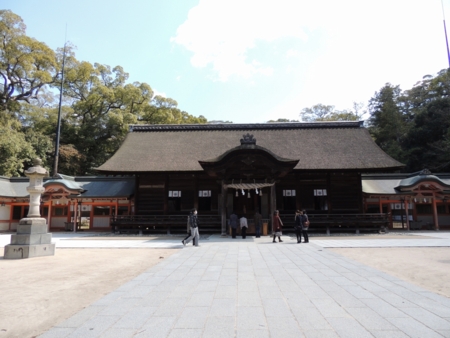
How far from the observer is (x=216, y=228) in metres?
16.8

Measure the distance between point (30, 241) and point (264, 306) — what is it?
8.27 metres

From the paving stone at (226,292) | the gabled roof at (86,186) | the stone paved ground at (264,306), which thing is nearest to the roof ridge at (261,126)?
the gabled roof at (86,186)

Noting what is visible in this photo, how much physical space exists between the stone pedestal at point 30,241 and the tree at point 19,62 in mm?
21568

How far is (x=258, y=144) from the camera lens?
65.3 feet

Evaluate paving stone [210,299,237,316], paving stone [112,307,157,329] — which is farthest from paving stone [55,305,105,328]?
paving stone [210,299,237,316]

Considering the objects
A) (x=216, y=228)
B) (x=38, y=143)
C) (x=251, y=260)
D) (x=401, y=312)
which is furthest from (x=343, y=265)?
(x=38, y=143)

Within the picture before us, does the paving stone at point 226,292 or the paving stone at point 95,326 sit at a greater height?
the paving stone at point 95,326

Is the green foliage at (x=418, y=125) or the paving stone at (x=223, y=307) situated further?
the green foliage at (x=418, y=125)

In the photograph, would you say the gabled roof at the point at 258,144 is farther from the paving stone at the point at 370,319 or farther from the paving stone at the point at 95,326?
the paving stone at the point at 95,326

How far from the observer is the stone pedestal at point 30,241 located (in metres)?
8.76

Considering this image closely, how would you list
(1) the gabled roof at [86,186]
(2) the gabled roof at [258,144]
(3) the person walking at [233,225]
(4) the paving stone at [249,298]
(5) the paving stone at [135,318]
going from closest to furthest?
(5) the paving stone at [135,318], (4) the paving stone at [249,298], (3) the person walking at [233,225], (2) the gabled roof at [258,144], (1) the gabled roof at [86,186]

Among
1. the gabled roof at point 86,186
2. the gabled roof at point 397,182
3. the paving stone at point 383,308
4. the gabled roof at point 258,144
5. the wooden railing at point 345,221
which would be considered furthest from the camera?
the gabled roof at point 86,186

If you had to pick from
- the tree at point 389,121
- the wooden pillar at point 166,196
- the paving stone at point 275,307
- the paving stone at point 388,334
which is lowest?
the paving stone at point 275,307

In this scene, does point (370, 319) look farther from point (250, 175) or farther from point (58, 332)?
point (250, 175)
